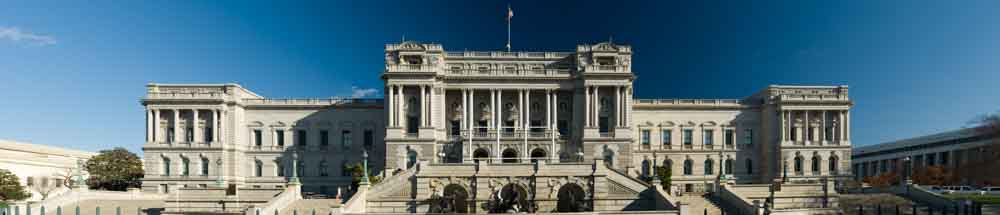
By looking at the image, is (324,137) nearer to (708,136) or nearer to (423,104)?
(423,104)

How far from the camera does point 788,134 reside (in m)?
68.9

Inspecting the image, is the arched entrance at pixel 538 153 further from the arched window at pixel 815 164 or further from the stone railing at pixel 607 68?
the arched window at pixel 815 164

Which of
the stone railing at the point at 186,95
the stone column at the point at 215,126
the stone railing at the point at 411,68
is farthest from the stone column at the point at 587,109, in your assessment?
the stone column at the point at 215,126

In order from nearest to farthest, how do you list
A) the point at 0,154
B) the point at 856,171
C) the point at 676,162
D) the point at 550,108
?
the point at 550,108
the point at 676,162
the point at 0,154
the point at 856,171

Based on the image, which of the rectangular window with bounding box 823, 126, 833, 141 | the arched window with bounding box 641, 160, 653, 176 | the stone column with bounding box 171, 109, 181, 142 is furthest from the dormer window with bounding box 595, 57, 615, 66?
the stone column with bounding box 171, 109, 181, 142

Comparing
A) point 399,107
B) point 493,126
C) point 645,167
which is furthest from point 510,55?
point 645,167

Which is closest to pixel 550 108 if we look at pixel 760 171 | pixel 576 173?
pixel 576 173

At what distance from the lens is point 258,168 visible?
70875 millimetres

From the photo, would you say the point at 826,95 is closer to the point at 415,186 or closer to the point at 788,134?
the point at 788,134

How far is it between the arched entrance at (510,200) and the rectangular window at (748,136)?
3207 cm

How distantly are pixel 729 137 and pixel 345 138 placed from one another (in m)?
37.8

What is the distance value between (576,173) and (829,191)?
17.1 metres

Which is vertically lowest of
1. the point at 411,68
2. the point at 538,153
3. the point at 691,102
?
the point at 538,153

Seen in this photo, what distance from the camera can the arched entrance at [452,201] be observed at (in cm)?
4800
